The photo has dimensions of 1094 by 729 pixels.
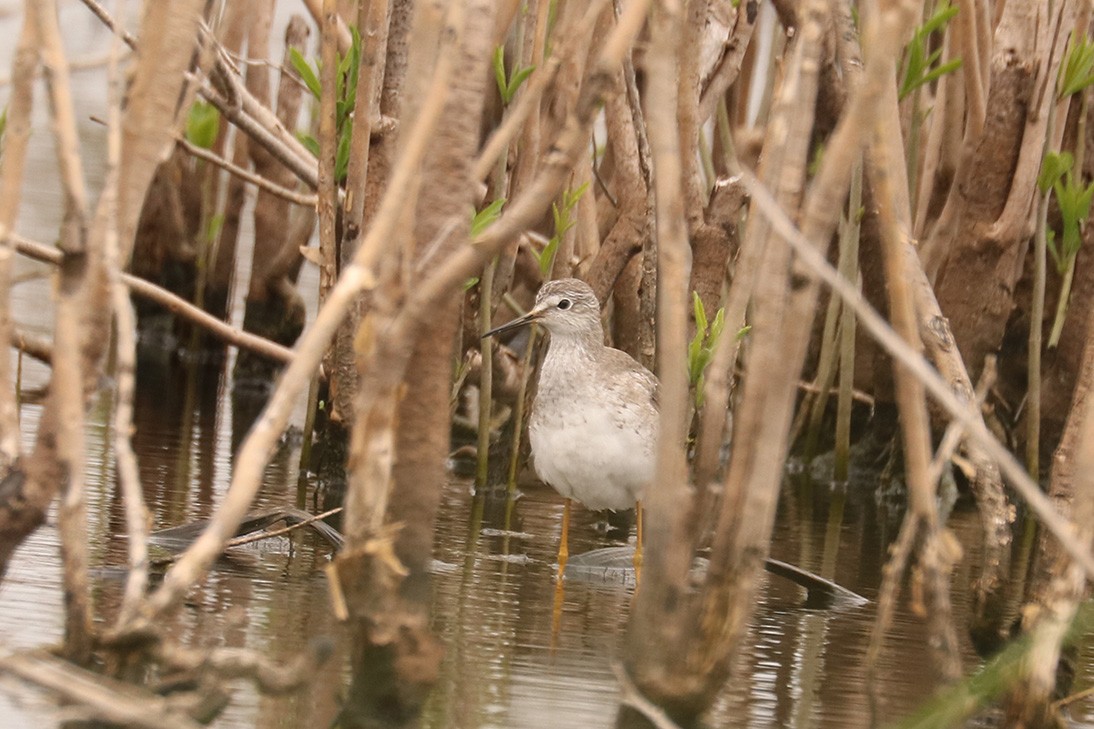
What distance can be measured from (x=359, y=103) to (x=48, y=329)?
139 inches

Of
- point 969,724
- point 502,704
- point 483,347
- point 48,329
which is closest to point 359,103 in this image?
point 483,347

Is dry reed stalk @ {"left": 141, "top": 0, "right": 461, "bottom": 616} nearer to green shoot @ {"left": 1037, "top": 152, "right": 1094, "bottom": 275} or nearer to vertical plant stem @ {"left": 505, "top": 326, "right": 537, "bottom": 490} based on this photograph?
vertical plant stem @ {"left": 505, "top": 326, "right": 537, "bottom": 490}

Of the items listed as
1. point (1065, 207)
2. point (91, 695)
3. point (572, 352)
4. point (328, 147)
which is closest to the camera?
point (91, 695)

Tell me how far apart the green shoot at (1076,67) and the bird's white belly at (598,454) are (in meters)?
2.38

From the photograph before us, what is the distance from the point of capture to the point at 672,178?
3076 millimetres

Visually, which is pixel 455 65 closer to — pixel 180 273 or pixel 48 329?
pixel 48 329

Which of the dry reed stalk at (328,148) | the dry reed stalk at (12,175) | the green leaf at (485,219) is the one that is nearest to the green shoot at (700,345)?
the green leaf at (485,219)

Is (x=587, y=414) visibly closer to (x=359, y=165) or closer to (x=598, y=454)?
(x=598, y=454)

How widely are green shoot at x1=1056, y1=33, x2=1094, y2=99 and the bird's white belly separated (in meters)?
2.38

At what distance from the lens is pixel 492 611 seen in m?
4.61

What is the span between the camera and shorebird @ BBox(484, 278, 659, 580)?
18.1ft

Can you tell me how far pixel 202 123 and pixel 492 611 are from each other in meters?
4.66

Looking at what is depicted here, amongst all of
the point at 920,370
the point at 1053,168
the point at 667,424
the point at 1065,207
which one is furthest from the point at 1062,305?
the point at 920,370

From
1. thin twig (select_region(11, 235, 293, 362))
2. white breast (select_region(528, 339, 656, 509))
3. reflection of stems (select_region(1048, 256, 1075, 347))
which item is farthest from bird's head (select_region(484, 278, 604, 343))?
reflection of stems (select_region(1048, 256, 1075, 347))
